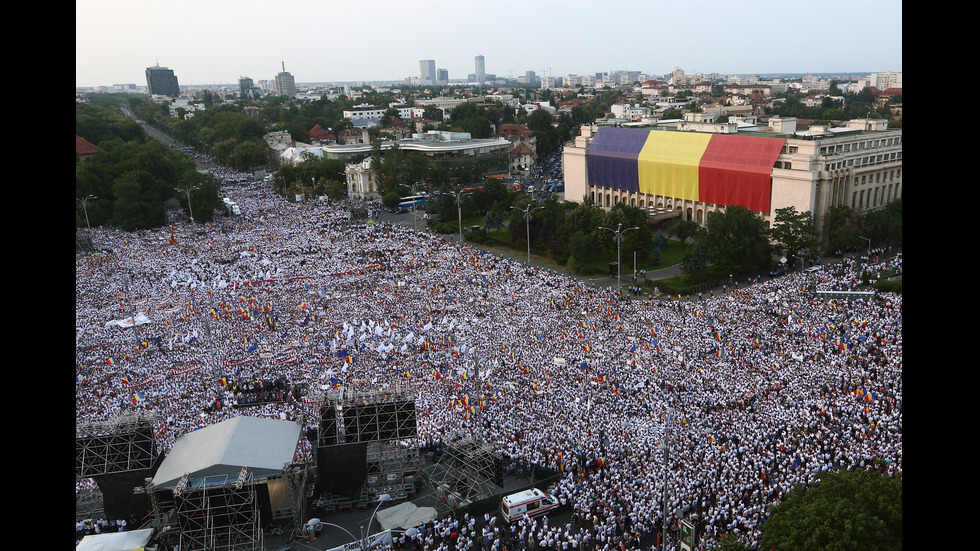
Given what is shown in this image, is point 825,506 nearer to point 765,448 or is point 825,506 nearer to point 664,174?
point 765,448

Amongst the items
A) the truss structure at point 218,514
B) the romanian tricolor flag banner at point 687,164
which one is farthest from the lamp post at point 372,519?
the romanian tricolor flag banner at point 687,164

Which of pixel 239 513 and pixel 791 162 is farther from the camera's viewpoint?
pixel 791 162

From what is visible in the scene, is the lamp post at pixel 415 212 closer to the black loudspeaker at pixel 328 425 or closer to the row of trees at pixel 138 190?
the row of trees at pixel 138 190

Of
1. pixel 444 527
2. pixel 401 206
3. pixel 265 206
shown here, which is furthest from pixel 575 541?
pixel 265 206

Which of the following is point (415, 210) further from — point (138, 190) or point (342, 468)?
point (342, 468)

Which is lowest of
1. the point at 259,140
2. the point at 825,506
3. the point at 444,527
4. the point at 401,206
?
the point at 444,527

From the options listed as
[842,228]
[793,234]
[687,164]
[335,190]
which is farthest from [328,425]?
[335,190]
